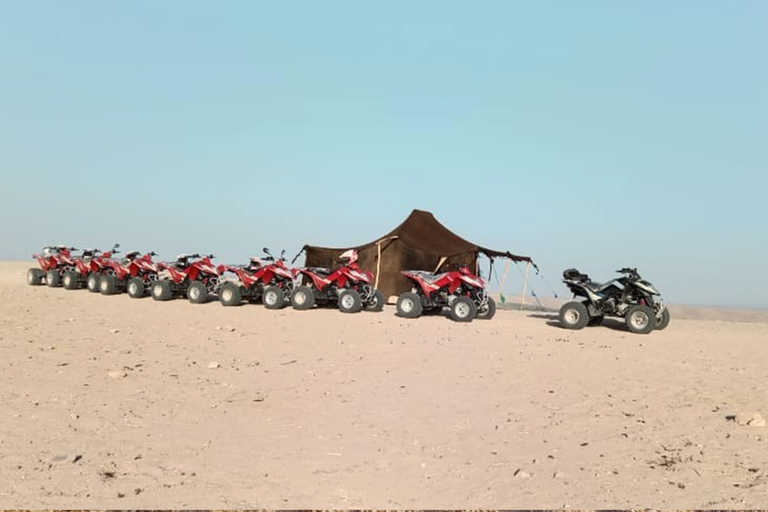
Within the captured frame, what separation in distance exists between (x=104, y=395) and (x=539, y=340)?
Result: 7.39 meters

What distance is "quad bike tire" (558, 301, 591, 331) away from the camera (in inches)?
507

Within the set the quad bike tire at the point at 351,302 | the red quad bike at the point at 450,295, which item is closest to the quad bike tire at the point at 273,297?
the quad bike tire at the point at 351,302

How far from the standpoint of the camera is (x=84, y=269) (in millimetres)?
19812

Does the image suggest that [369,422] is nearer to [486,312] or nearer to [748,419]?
[748,419]

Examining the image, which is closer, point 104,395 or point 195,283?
point 104,395

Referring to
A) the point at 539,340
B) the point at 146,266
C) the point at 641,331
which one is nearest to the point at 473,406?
the point at 539,340

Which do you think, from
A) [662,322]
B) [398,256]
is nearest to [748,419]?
[662,322]

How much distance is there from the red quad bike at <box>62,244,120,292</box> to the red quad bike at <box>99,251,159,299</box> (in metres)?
0.50

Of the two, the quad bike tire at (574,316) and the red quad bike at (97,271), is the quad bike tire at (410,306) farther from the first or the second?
the red quad bike at (97,271)

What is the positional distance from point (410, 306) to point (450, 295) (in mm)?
1005

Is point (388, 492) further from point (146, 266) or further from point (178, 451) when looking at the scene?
point (146, 266)

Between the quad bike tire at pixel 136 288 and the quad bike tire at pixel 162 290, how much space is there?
3.08 ft

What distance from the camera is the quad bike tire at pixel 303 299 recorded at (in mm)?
14773

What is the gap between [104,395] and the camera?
20.5 feet
